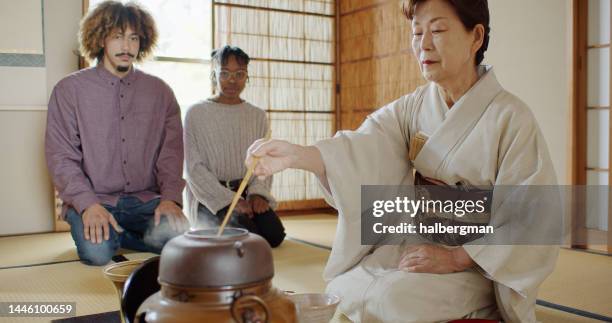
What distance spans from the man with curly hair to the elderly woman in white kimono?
5.65ft

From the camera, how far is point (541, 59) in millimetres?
4359

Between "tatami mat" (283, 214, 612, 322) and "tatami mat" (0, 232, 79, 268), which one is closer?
"tatami mat" (283, 214, 612, 322)

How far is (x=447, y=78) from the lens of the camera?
7.15 ft

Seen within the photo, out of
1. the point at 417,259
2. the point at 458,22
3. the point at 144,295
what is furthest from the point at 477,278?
the point at 144,295

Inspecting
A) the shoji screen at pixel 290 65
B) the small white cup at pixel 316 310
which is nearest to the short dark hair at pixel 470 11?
the small white cup at pixel 316 310

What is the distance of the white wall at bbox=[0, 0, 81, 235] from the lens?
15.5ft

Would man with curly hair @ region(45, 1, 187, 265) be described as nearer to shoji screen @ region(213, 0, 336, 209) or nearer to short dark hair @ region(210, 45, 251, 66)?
short dark hair @ region(210, 45, 251, 66)

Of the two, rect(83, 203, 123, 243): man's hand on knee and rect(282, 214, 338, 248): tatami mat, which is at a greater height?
rect(83, 203, 123, 243): man's hand on knee

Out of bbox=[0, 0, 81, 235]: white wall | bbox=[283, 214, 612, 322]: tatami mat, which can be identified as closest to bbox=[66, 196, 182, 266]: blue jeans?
bbox=[283, 214, 612, 322]: tatami mat

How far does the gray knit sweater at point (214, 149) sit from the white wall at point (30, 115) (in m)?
1.45

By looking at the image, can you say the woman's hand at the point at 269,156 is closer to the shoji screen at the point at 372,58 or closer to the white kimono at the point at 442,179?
the white kimono at the point at 442,179

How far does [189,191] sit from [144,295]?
2.51 m

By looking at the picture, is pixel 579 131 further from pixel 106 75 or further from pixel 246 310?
pixel 246 310

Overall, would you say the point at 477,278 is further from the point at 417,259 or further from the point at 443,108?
the point at 443,108
